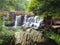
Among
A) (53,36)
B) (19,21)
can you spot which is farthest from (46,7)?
(19,21)

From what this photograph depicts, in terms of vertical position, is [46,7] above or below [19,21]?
above

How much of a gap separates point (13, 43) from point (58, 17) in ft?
12.2

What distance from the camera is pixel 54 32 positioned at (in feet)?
43.7

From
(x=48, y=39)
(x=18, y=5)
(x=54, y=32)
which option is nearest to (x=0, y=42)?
(x=48, y=39)

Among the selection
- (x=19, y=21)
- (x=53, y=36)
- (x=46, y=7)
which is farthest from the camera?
(x=19, y=21)

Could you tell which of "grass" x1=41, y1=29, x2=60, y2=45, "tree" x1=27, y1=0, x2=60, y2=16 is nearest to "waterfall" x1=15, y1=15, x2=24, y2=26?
"tree" x1=27, y1=0, x2=60, y2=16

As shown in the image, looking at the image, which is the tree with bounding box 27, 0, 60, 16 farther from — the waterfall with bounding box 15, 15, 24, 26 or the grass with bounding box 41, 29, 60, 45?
the waterfall with bounding box 15, 15, 24, 26

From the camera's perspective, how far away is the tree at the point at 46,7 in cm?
1300

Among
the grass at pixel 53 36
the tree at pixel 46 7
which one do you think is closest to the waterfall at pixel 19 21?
the tree at pixel 46 7

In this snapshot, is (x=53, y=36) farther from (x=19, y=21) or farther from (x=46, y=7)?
(x=19, y=21)

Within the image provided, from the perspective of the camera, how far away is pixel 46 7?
1344cm

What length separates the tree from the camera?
13.0 meters

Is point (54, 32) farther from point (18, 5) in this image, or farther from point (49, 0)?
point (18, 5)

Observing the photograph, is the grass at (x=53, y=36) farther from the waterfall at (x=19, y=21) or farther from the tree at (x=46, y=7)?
the waterfall at (x=19, y=21)
